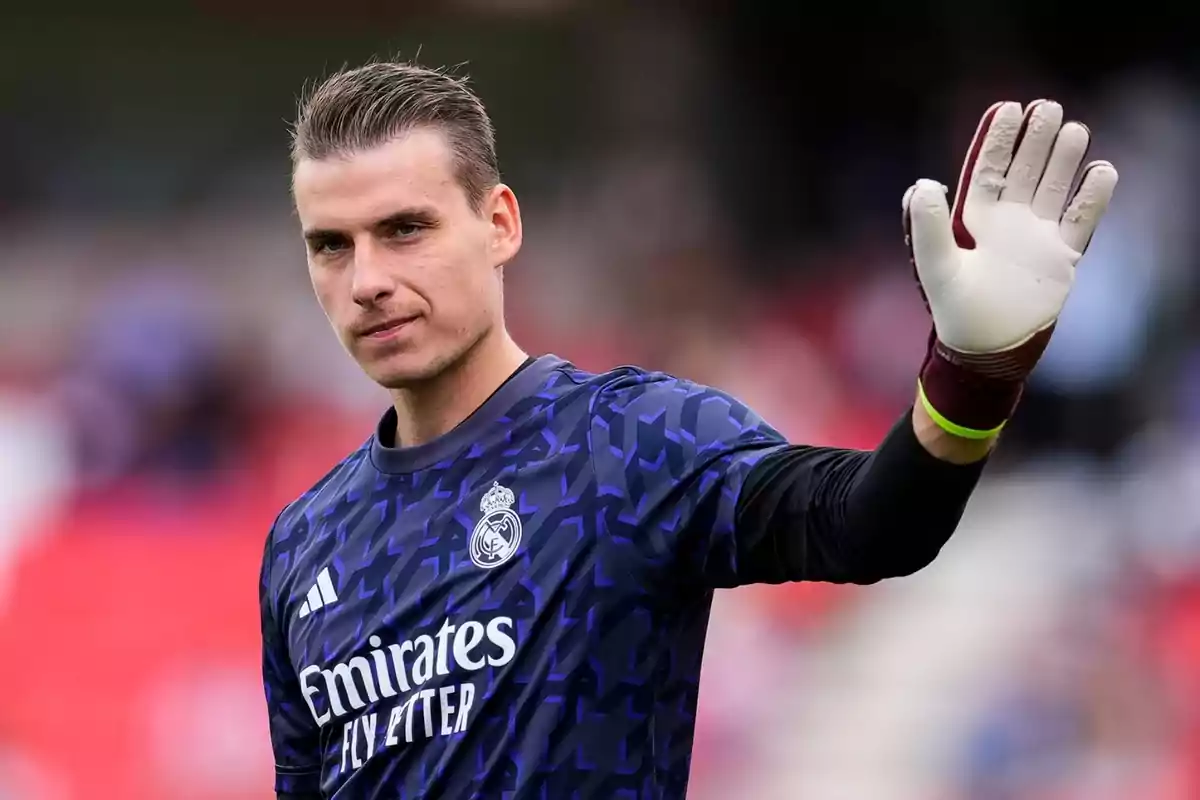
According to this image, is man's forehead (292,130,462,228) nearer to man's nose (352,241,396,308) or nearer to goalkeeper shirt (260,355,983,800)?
man's nose (352,241,396,308)

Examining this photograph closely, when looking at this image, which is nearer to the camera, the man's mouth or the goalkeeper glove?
the goalkeeper glove

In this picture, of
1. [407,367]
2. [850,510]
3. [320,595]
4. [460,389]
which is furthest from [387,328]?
[850,510]

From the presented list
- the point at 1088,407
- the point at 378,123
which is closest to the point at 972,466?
the point at 378,123

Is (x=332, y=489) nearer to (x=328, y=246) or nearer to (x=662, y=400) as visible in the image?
(x=328, y=246)

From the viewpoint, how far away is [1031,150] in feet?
6.34

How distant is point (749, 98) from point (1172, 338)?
2.91 meters

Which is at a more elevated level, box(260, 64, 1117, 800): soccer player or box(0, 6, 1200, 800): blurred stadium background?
box(0, 6, 1200, 800): blurred stadium background

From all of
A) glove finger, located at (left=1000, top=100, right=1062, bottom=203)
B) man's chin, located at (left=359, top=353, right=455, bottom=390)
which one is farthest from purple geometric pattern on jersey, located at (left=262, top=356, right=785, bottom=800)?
glove finger, located at (left=1000, top=100, right=1062, bottom=203)

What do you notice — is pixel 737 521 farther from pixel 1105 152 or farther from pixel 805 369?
pixel 1105 152

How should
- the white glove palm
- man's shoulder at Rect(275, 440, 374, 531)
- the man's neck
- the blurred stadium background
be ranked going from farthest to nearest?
the blurred stadium background
man's shoulder at Rect(275, 440, 374, 531)
the man's neck
the white glove palm

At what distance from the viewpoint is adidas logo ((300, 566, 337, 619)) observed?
268 cm

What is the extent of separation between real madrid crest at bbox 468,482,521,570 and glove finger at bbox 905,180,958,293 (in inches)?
32.3

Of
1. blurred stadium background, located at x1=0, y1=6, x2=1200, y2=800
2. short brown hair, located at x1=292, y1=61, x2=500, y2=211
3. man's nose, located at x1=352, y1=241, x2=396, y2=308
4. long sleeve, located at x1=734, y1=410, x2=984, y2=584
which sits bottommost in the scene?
long sleeve, located at x1=734, y1=410, x2=984, y2=584

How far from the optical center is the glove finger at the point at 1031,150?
1.92 m
